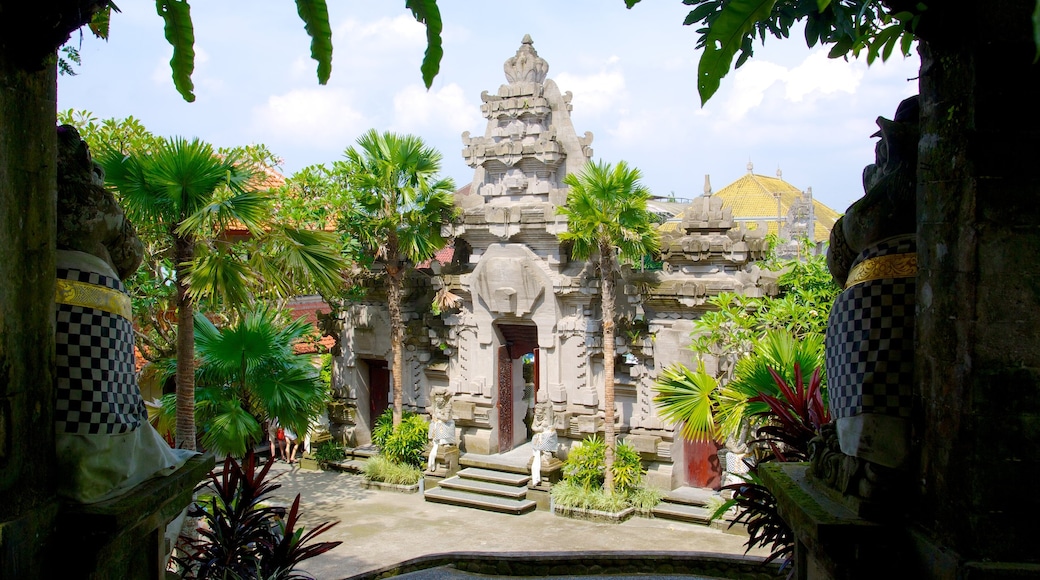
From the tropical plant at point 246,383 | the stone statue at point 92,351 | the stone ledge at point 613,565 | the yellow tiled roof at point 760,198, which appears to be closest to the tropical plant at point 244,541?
the stone statue at point 92,351

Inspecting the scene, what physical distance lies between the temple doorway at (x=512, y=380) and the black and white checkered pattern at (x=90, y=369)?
13028 millimetres

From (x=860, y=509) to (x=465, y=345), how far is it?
45.0 ft

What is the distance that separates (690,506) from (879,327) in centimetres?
1142

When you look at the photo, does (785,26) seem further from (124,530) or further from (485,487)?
(485,487)

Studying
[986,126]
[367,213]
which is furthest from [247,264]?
[986,126]

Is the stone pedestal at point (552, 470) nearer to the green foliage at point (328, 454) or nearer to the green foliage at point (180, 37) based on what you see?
the green foliage at point (328, 454)

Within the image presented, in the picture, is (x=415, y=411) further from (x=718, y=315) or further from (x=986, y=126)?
(x=986, y=126)

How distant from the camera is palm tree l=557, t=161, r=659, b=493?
14.0m

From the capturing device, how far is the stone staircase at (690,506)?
1352cm

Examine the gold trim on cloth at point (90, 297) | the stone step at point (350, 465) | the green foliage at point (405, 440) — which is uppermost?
the gold trim on cloth at point (90, 297)

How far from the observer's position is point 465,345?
16781mm

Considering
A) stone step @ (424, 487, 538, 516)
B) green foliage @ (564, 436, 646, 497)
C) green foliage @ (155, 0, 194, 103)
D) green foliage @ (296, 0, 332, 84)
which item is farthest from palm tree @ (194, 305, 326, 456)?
green foliage @ (296, 0, 332, 84)

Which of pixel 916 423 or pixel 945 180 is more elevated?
pixel 945 180

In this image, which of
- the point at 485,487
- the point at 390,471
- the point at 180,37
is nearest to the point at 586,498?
the point at 485,487
